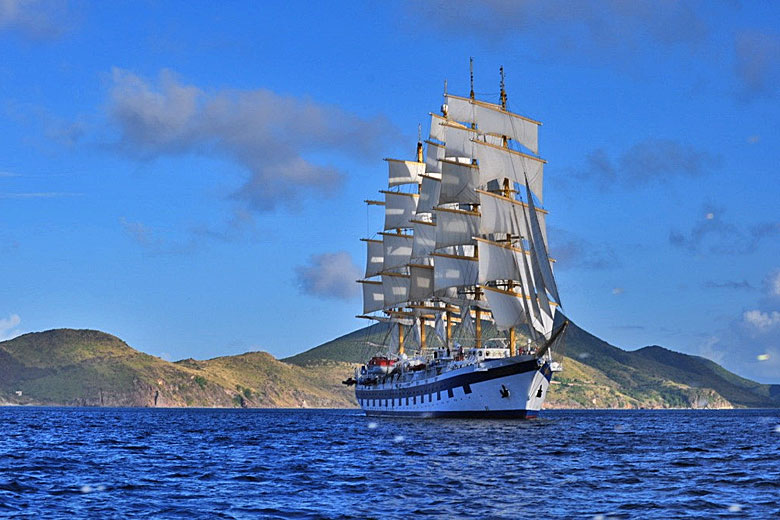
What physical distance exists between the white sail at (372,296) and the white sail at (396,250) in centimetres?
831

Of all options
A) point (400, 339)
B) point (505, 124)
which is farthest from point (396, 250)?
point (505, 124)

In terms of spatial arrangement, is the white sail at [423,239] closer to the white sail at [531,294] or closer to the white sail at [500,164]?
the white sail at [500,164]

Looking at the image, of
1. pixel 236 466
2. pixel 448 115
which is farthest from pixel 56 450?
pixel 448 115

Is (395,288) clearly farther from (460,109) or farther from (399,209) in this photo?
(460,109)

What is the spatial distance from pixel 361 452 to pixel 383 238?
116504 millimetres

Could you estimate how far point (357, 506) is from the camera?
4059cm

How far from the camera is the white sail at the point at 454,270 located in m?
148

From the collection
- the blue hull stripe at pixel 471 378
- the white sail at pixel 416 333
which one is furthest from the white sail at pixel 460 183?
the white sail at pixel 416 333

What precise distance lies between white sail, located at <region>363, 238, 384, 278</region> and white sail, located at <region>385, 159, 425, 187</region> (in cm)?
1235

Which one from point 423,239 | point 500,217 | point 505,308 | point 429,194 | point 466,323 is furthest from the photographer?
point 423,239

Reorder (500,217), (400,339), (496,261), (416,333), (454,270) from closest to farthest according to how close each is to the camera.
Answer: (496,261) < (500,217) < (454,270) < (416,333) < (400,339)

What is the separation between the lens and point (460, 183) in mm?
149625

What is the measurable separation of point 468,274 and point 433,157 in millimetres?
29399

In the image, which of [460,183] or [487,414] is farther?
[460,183]
